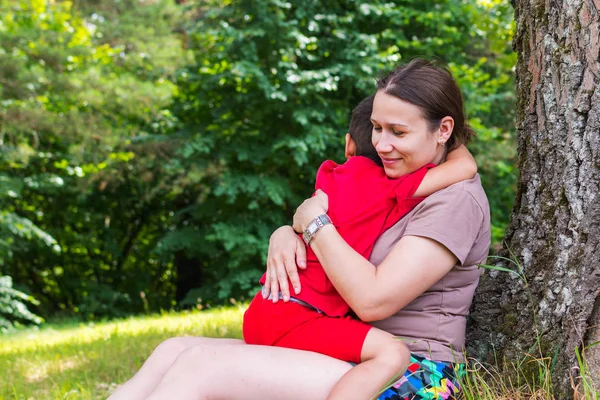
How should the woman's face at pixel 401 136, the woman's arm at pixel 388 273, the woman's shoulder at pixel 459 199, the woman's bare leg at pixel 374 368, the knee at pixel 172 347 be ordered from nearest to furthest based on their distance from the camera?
the woman's bare leg at pixel 374 368
the woman's arm at pixel 388 273
the woman's shoulder at pixel 459 199
the woman's face at pixel 401 136
the knee at pixel 172 347

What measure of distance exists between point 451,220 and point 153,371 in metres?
1.18

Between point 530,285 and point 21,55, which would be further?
point 21,55

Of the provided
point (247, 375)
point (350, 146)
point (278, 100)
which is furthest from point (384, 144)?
point (278, 100)

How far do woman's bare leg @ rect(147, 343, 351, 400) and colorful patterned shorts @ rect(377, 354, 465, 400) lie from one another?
0.60 feet

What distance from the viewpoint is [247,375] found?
1.93m

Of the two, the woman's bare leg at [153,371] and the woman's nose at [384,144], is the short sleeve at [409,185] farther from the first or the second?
the woman's bare leg at [153,371]

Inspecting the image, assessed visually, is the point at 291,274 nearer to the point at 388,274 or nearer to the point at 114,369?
the point at 388,274

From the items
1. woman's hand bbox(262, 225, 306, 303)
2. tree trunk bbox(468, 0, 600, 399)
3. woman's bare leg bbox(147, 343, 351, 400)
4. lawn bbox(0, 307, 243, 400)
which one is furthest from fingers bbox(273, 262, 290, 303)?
lawn bbox(0, 307, 243, 400)

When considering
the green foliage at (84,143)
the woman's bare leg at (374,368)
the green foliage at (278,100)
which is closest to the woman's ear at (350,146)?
the woman's bare leg at (374,368)

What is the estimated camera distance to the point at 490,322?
244cm

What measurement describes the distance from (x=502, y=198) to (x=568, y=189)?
1016 centimetres

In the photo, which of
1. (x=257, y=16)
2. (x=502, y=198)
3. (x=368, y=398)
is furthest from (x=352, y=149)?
(x=502, y=198)

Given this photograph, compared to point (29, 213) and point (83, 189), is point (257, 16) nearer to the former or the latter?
point (83, 189)

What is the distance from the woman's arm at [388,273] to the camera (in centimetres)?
199
